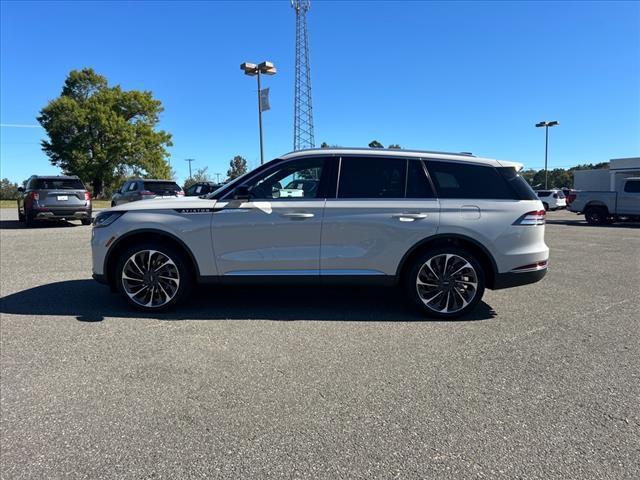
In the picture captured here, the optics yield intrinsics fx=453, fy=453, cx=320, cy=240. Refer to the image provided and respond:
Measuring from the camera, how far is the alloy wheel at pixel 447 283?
16.1 feet

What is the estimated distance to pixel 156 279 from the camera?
5.05 metres

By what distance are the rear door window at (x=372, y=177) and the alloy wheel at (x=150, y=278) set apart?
2083mm

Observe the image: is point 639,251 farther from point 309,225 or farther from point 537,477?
point 537,477

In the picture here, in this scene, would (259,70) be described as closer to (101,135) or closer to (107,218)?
(107,218)

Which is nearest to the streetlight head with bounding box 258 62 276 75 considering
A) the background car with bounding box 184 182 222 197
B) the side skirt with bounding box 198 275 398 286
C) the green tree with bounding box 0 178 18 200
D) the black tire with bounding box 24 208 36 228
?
the background car with bounding box 184 182 222 197

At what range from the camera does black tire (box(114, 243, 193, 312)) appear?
16.5 feet

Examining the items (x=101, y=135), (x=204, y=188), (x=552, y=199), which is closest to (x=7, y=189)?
(x=101, y=135)

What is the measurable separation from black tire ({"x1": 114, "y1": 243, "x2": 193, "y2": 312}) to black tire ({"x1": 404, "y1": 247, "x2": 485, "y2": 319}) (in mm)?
2495

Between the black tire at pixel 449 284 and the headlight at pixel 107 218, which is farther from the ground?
the headlight at pixel 107 218

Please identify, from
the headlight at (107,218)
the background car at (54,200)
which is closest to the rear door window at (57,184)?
the background car at (54,200)

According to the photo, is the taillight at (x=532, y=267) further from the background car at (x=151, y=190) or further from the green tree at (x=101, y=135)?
the green tree at (x=101, y=135)

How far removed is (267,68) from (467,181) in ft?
53.9

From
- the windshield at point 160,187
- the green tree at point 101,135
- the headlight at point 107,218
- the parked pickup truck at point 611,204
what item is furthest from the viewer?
the green tree at point 101,135

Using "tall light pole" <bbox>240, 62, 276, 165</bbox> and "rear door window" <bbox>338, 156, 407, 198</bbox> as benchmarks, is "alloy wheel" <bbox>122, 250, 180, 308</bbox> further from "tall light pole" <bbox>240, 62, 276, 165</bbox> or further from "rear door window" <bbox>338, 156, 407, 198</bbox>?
"tall light pole" <bbox>240, 62, 276, 165</bbox>
